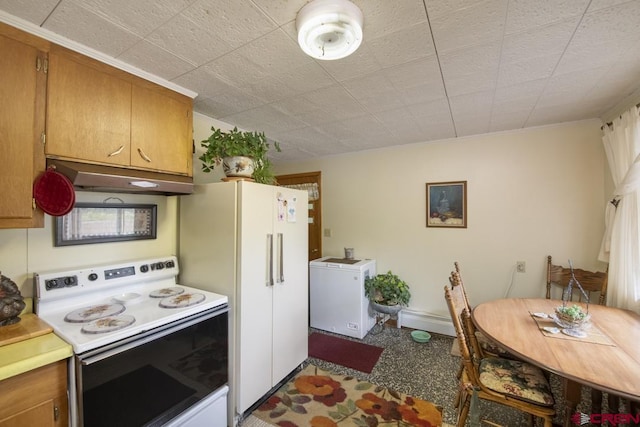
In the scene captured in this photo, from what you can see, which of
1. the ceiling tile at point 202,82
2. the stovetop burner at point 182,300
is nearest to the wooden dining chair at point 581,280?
the stovetop burner at point 182,300

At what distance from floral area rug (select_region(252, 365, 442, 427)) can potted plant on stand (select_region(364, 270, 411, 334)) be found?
990 millimetres

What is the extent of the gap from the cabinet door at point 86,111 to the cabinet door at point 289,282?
3.40ft

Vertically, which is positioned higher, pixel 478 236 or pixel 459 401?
pixel 478 236

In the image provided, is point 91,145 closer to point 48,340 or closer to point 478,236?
point 48,340

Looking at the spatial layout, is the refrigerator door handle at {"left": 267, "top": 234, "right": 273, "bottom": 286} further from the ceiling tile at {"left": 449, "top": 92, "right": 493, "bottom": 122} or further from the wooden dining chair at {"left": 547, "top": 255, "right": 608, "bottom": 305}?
the wooden dining chair at {"left": 547, "top": 255, "right": 608, "bottom": 305}

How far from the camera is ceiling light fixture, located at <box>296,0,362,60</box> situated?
3.65 feet

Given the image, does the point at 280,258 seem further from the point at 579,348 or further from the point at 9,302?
the point at 579,348

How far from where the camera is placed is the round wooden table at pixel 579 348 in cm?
116

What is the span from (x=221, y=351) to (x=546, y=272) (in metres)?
3.09

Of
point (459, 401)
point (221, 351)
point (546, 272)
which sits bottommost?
point (459, 401)

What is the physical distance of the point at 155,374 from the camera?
136cm

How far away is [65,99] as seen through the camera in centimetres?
139

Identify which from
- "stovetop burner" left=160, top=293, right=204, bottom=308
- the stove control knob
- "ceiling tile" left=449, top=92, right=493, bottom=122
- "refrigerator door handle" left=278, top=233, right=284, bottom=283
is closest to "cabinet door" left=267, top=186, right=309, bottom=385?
"refrigerator door handle" left=278, top=233, right=284, bottom=283

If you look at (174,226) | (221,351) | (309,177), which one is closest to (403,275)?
(309,177)
